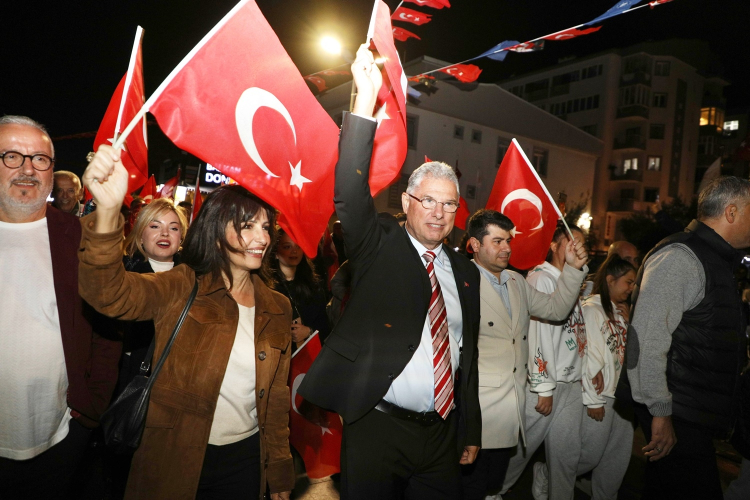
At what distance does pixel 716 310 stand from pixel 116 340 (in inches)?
148

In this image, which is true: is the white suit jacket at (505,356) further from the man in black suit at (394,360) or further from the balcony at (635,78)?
the balcony at (635,78)

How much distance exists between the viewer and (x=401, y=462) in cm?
288

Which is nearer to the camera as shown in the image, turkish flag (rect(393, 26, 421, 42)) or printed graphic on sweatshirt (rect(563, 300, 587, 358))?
printed graphic on sweatshirt (rect(563, 300, 587, 358))

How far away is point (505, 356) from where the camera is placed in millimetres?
4246

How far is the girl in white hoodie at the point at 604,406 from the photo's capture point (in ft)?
15.8

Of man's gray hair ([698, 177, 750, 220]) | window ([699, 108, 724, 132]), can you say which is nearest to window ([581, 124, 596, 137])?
window ([699, 108, 724, 132])

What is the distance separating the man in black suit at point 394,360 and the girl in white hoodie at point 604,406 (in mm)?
2338

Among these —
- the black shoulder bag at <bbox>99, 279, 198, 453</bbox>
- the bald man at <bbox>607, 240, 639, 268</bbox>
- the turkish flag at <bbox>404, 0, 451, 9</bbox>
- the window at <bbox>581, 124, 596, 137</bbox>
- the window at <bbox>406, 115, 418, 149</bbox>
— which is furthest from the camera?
the window at <bbox>581, 124, 596, 137</bbox>

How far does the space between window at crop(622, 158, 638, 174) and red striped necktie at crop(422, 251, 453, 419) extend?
48.9 m

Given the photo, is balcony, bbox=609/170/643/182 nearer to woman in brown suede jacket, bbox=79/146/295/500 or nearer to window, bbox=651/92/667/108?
window, bbox=651/92/667/108

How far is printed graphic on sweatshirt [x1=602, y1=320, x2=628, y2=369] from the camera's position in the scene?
5.13m

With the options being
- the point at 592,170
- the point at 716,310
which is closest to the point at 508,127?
the point at 592,170

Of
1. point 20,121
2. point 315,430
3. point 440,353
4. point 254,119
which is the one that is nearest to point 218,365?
point 440,353

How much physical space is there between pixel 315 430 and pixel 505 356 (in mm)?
1802
